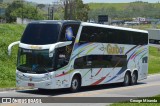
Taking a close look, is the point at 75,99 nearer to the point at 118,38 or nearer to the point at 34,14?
the point at 118,38

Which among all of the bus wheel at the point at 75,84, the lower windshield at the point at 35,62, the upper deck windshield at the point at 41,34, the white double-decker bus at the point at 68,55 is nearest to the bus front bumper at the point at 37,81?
the white double-decker bus at the point at 68,55

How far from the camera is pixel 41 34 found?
2088cm

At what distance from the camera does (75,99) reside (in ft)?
61.9

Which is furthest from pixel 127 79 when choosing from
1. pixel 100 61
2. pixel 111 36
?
pixel 100 61

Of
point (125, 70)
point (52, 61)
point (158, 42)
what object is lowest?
point (158, 42)

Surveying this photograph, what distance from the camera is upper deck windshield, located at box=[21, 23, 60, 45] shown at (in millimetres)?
20656

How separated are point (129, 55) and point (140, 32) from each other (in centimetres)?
231

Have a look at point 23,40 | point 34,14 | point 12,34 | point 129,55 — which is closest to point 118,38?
point 129,55

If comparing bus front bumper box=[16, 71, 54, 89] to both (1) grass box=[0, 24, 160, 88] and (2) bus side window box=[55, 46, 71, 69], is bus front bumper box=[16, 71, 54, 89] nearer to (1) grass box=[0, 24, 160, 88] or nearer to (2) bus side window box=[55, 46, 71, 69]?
(2) bus side window box=[55, 46, 71, 69]

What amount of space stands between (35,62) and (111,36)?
254 inches

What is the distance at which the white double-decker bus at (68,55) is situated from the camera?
20391mm

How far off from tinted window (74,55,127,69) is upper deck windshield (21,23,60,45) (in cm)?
210

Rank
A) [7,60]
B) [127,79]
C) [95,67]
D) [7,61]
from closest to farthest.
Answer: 1. [95,67]
2. [127,79]
3. [7,61]
4. [7,60]

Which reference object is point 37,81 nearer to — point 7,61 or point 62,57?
point 62,57
